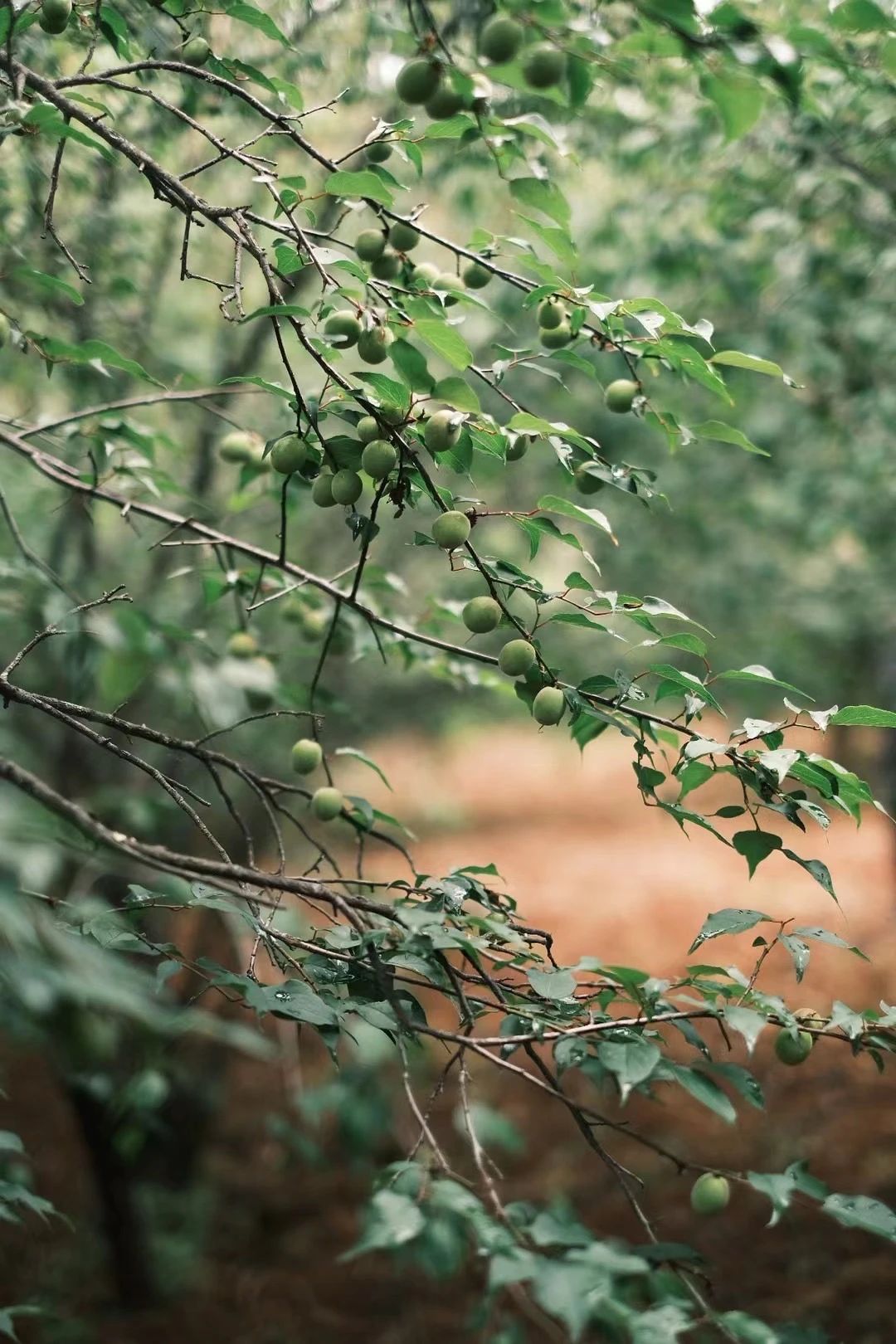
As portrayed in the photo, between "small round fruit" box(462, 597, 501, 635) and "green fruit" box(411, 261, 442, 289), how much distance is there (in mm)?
403

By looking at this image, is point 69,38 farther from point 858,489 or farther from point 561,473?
point 858,489

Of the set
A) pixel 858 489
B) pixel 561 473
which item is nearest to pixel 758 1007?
pixel 561 473

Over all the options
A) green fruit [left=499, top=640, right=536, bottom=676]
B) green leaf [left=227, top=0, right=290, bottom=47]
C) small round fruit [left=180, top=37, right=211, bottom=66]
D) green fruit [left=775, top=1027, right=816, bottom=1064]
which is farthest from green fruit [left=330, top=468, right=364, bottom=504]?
green fruit [left=775, top=1027, right=816, bottom=1064]

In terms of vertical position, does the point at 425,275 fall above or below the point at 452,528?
above

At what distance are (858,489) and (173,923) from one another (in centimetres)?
333

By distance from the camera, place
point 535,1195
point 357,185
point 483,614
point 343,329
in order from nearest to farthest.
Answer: point 357,185, point 343,329, point 483,614, point 535,1195

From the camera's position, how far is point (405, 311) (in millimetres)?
1177

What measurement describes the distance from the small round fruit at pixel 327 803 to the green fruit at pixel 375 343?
0.61 meters

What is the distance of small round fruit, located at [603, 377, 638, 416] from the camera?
4.48 feet

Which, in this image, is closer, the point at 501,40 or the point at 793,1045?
the point at 501,40

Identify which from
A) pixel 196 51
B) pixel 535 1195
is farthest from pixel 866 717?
pixel 535 1195

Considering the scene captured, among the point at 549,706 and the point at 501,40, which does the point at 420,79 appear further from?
the point at 549,706

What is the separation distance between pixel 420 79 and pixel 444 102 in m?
0.03

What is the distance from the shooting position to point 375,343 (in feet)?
3.73
